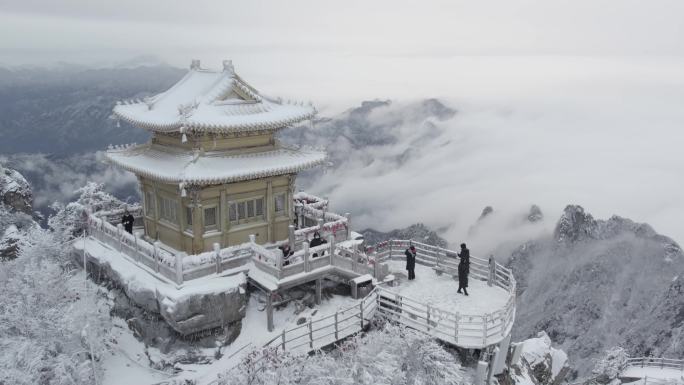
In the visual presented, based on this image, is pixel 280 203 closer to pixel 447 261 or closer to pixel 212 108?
pixel 212 108

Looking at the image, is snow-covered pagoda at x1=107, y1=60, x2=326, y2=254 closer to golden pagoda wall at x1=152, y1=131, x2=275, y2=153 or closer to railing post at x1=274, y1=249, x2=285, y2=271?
golden pagoda wall at x1=152, y1=131, x2=275, y2=153

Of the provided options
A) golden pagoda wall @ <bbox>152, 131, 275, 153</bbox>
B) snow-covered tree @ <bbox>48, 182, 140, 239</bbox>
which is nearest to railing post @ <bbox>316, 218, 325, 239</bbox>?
golden pagoda wall @ <bbox>152, 131, 275, 153</bbox>

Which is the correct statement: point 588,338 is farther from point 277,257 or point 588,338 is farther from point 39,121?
point 39,121

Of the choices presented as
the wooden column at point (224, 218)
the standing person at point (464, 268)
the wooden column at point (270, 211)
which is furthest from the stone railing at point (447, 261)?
the wooden column at point (224, 218)

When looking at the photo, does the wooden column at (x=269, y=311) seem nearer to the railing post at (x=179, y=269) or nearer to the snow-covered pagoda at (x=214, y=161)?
the railing post at (x=179, y=269)

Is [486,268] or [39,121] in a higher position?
[486,268]

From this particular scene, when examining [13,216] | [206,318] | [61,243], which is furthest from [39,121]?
[206,318]
